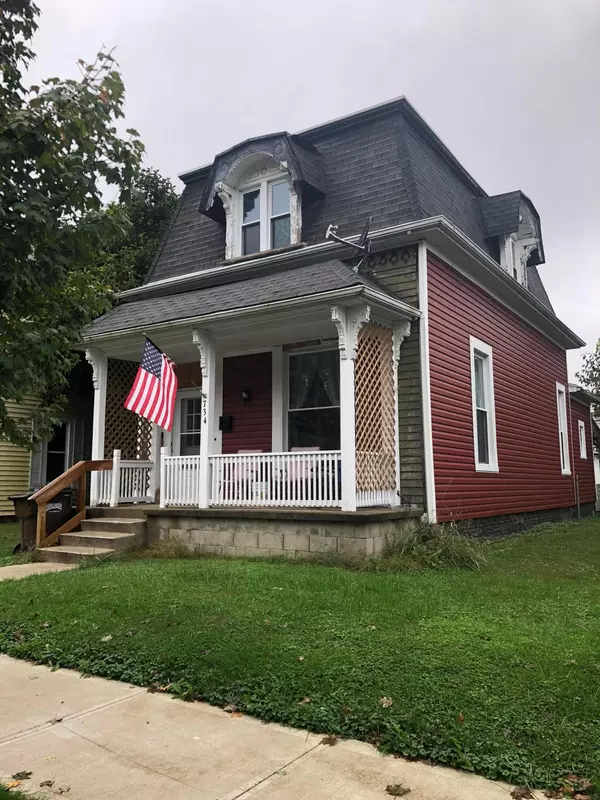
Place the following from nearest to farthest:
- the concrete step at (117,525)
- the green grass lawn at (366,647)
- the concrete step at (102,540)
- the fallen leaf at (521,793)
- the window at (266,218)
Result: 1. the fallen leaf at (521,793)
2. the green grass lawn at (366,647)
3. the concrete step at (102,540)
4. the concrete step at (117,525)
5. the window at (266,218)

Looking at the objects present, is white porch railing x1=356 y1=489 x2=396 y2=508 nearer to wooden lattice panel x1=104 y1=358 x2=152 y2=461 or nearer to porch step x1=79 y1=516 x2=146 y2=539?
porch step x1=79 y1=516 x2=146 y2=539

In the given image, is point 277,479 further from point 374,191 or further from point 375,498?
point 374,191

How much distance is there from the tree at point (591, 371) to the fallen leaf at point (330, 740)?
3542 centimetres

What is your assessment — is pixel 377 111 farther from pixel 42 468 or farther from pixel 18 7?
pixel 42 468

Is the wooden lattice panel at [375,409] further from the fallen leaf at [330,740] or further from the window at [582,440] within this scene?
the window at [582,440]

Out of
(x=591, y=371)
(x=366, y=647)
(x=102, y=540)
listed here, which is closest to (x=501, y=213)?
(x=102, y=540)

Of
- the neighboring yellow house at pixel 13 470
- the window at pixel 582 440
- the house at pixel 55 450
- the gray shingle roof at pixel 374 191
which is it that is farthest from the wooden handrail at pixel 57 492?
the window at pixel 582 440

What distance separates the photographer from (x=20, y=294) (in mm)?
3467

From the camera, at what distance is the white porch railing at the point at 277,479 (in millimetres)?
8250

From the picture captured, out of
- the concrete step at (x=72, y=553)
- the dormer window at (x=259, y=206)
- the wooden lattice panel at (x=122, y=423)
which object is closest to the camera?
the concrete step at (x=72, y=553)

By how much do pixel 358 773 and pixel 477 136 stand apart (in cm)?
1767

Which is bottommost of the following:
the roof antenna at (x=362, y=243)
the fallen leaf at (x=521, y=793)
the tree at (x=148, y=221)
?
the fallen leaf at (x=521, y=793)

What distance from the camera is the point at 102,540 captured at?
884 cm

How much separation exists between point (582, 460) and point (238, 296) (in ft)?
47.6
